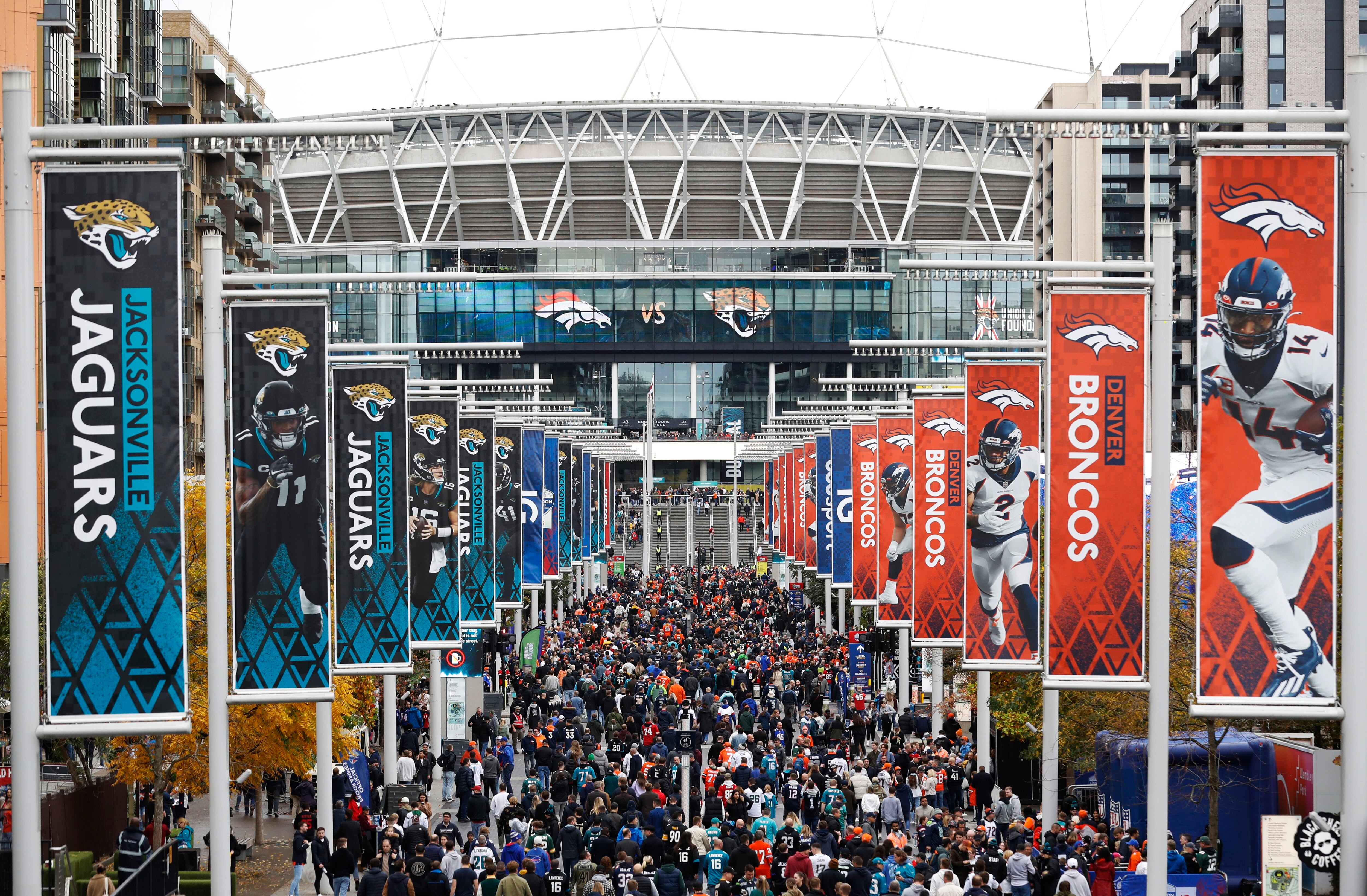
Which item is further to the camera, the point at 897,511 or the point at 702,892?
the point at 897,511

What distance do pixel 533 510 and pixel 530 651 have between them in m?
4.24

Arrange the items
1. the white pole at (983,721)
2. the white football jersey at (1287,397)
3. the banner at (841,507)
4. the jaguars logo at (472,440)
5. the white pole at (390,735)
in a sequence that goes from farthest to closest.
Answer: the banner at (841,507), the jaguars logo at (472,440), the white pole at (390,735), the white pole at (983,721), the white football jersey at (1287,397)

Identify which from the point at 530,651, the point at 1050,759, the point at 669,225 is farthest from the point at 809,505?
the point at 669,225

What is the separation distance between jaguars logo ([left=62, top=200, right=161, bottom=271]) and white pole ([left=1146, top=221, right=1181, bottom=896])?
8186 mm

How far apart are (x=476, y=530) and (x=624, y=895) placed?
43.4 feet

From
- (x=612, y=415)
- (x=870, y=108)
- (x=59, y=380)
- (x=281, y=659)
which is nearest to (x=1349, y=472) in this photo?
(x=59, y=380)

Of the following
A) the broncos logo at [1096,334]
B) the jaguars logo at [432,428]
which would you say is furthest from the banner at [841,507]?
the broncos logo at [1096,334]

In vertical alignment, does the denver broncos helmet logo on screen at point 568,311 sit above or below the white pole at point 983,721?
above

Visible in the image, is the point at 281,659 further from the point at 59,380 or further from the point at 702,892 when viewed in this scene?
the point at 702,892

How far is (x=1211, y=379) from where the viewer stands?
37.3 ft

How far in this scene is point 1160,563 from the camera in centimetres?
1515

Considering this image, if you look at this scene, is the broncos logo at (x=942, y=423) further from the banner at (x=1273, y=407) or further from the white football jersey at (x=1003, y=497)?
the banner at (x=1273, y=407)

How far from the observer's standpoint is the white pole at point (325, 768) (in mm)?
23250

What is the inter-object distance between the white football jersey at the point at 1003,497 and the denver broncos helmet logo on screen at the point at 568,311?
109817 millimetres
